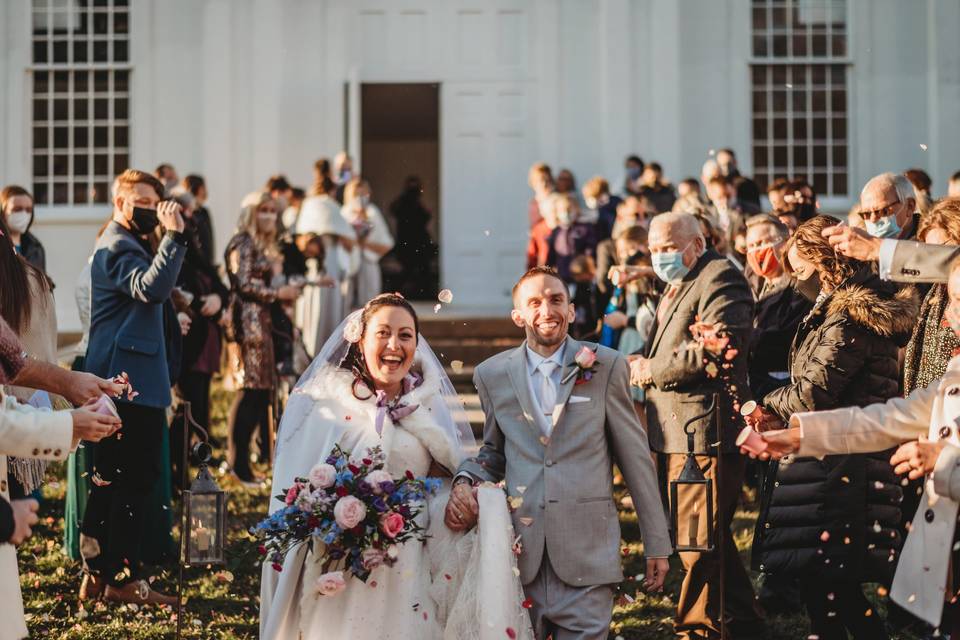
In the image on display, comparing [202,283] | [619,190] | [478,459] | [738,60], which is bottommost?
[478,459]

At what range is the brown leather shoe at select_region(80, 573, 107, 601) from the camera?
7.65 metres

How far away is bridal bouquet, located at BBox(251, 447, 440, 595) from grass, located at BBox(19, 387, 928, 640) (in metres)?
1.04

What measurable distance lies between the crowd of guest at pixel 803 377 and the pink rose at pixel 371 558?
1.53 metres

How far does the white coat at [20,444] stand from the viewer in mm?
4551

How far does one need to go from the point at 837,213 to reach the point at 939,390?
39.2 feet

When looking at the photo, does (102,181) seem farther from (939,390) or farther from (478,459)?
(939,390)

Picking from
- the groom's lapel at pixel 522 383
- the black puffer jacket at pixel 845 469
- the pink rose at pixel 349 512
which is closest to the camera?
the pink rose at pixel 349 512

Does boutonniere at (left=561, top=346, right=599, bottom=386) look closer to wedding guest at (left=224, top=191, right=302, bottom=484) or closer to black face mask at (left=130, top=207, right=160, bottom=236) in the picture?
black face mask at (left=130, top=207, right=160, bottom=236)

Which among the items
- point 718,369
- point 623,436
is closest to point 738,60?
point 718,369

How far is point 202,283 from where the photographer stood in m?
10.2

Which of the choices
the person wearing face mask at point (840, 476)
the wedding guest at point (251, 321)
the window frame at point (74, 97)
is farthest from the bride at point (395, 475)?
the window frame at point (74, 97)

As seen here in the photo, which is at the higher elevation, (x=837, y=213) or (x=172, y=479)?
(x=837, y=213)

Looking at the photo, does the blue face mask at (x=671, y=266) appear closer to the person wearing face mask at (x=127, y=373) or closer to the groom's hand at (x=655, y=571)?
the groom's hand at (x=655, y=571)

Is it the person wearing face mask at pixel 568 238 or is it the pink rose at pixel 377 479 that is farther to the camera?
the person wearing face mask at pixel 568 238
